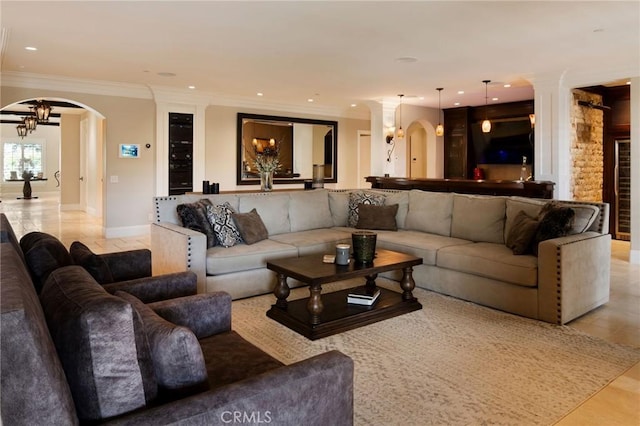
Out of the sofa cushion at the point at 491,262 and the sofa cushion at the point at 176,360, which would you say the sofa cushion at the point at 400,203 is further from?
the sofa cushion at the point at 176,360

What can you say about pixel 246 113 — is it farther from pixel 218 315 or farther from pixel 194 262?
pixel 218 315

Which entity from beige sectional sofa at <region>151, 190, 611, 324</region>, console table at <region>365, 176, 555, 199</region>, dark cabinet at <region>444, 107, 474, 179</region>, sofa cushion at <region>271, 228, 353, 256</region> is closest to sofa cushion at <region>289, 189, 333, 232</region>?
beige sectional sofa at <region>151, 190, 611, 324</region>

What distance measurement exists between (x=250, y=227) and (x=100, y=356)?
11.1 feet

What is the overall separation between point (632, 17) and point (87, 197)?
39.3 feet

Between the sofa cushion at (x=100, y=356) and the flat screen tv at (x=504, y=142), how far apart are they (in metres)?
10.1

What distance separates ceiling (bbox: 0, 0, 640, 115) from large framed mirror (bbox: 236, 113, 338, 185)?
188 cm

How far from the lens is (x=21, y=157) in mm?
16203

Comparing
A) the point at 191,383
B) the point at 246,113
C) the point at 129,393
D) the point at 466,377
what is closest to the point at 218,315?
the point at 191,383

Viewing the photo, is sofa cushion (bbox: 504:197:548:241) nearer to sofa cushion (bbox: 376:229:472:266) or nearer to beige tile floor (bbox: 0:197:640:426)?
sofa cushion (bbox: 376:229:472:266)

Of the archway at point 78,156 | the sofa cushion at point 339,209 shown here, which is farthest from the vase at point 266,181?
the archway at point 78,156

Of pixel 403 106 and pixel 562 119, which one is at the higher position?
pixel 403 106

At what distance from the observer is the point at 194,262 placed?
3826 millimetres

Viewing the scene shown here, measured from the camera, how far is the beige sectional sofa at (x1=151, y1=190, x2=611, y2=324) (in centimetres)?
356

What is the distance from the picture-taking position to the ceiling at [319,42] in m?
3.90
